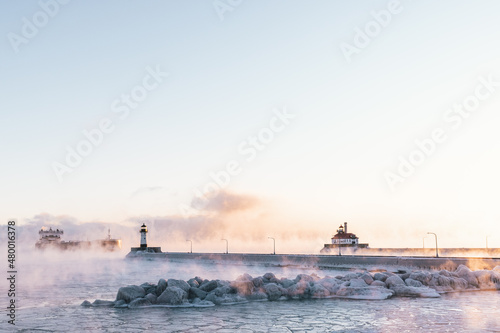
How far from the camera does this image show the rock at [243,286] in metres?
23.0

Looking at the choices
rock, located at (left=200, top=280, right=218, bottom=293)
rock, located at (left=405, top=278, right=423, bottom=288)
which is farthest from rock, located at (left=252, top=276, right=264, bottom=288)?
rock, located at (left=405, top=278, right=423, bottom=288)

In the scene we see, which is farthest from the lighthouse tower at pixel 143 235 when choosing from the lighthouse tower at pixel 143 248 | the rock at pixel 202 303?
the rock at pixel 202 303

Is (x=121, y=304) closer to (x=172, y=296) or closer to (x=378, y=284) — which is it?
(x=172, y=296)

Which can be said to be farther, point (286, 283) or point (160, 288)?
point (286, 283)

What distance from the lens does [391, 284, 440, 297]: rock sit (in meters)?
24.4

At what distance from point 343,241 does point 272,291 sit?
85180 millimetres

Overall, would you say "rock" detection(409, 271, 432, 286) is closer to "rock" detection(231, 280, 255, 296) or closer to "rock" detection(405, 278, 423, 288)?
"rock" detection(405, 278, 423, 288)

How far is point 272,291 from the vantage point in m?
23.6

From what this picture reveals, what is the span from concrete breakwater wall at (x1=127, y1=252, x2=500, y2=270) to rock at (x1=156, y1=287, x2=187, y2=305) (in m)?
25.7

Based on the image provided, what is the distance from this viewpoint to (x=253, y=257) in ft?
271

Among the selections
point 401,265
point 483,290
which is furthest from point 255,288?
point 401,265

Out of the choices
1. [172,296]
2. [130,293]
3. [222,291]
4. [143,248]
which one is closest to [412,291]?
[222,291]

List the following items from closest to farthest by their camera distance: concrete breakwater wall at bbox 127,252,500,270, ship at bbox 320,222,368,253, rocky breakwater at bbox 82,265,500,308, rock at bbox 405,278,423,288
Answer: rocky breakwater at bbox 82,265,500,308 → rock at bbox 405,278,423,288 → concrete breakwater wall at bbox 127,252,500,270 → ship at bbox 320,222,368,253

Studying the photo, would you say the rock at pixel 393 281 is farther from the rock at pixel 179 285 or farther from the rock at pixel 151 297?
the rock at pixel 151 297
